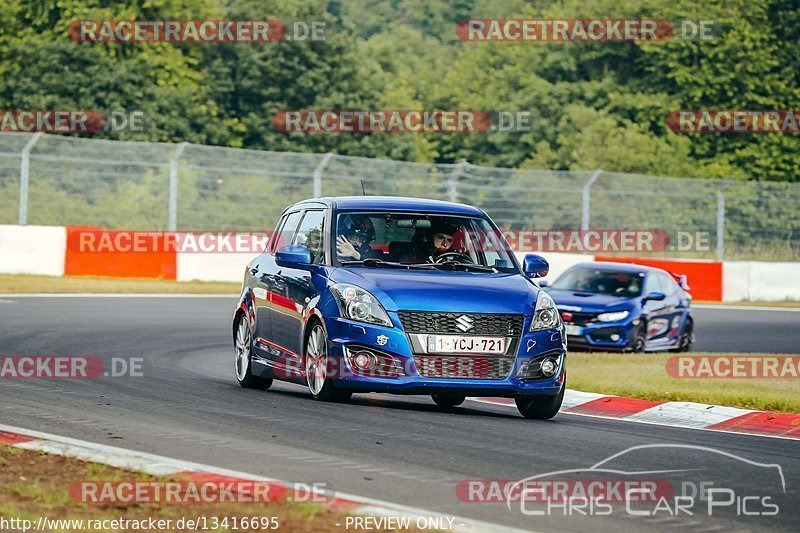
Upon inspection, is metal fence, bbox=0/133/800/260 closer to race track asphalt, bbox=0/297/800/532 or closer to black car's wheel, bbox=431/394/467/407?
race track asphalt, bbox=0/297/800/532

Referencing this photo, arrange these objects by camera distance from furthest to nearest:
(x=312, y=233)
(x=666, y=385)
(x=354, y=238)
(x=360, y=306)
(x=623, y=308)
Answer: (x=623, y=308)
(x=666, y=385)
(x=312, y=233)
(x=354, y=238)
(x=360, y=306)

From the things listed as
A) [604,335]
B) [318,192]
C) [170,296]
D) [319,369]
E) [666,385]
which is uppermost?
[318,192]

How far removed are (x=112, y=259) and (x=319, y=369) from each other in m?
18.5

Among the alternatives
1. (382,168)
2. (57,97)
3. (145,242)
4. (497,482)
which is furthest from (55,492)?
(57,97)

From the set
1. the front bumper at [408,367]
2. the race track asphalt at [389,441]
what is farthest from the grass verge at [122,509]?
the front bumper at [408,367]

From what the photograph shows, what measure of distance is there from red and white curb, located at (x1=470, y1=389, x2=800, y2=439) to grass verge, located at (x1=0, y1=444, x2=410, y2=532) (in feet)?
17.5

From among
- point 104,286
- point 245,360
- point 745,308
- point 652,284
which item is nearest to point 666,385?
point 245,360

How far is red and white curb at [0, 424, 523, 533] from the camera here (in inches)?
256

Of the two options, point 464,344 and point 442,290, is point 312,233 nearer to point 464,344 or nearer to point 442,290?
point 442,290

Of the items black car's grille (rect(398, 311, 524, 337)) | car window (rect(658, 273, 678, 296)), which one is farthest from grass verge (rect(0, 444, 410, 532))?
car window (rect(658, 273, 678, 296))

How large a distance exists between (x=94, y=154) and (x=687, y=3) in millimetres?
39690

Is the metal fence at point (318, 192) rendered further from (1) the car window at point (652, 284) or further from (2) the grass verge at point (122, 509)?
(2) the grass verge at point (122, 509)

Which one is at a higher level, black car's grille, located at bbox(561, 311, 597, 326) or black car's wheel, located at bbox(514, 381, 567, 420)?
black car's wheel, located at bbox(514, 381, 567, 420)

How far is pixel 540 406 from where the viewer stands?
1112 cm
